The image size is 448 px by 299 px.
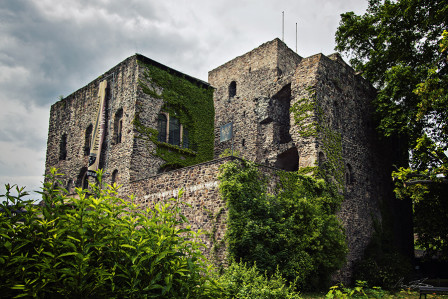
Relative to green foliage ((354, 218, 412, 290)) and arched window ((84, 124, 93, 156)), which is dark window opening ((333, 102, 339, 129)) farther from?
arched window ((84, 124, 93, 156))

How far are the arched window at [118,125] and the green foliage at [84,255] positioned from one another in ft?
59.5

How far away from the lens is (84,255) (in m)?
3.30

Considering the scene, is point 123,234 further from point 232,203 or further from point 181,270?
point 232,203

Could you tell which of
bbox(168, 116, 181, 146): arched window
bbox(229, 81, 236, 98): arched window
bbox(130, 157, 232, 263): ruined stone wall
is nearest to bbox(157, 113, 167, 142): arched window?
bbox(168, 116, 181, 146): arched window

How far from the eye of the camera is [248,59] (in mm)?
24250

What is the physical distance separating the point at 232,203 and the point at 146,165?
28.5ft

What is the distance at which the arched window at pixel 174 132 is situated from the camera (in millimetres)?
21625

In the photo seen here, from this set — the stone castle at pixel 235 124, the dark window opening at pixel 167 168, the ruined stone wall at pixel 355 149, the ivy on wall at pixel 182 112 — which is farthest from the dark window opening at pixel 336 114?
the dark window opening at pixel 167 168

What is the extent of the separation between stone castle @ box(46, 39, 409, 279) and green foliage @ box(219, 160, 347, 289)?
12.0ft

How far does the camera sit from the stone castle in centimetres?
1881

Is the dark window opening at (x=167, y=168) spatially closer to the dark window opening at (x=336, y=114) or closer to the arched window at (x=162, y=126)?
the arched window at (x=162, y=126)

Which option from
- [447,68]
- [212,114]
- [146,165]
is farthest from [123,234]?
[212,114]

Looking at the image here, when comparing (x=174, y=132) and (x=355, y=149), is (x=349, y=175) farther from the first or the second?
(x=174, y=132)

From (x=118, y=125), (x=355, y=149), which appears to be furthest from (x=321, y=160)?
(x=118, y=125)
